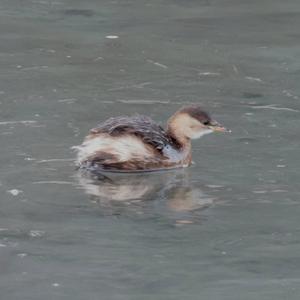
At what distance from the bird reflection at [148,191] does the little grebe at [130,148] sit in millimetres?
73

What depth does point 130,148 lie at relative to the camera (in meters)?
8.95

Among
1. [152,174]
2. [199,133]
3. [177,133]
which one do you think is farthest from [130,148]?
[199,133]

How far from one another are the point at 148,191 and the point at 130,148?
0.64 m

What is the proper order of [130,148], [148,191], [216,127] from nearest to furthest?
[148,191] → [130,148] → [216,127]

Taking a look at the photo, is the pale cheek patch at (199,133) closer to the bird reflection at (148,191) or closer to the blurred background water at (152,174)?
the blurred background water at (152,174)

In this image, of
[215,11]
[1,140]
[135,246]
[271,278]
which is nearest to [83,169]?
[1,140]

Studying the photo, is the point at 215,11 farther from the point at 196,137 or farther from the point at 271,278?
the point at 271,278

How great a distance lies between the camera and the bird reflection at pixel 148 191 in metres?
7.97

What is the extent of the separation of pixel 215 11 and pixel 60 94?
13.5ft

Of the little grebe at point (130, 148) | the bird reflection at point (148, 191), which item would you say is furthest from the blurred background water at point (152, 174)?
→ the little grebe at point (130, 148)

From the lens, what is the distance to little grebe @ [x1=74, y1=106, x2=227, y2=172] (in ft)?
29.1

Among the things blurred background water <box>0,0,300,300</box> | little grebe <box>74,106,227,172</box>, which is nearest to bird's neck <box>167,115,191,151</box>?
little grebe <box>74,106,227,172</box>

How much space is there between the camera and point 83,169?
8859mm

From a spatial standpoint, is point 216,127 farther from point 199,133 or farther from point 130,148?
point 130,148
